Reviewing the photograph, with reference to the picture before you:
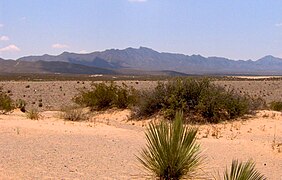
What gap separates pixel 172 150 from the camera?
23.4 feet

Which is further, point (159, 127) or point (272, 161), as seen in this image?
point (272, 161)

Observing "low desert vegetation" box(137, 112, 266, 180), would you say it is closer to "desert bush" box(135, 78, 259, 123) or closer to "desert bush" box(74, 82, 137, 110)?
"desert bush" box(135, 78, 259, 123)

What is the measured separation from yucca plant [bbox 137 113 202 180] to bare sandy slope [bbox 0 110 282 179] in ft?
4.09

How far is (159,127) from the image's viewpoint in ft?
23.6

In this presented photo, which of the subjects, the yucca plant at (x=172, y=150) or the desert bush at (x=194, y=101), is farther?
the desert bush at (x=194, y=101)

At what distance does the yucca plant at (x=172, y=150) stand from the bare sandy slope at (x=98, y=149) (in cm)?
125

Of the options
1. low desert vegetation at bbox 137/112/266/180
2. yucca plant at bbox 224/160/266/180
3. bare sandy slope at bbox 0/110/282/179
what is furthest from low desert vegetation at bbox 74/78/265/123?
yucca plant at bbox 224/160/266/180

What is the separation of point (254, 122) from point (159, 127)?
1291cm

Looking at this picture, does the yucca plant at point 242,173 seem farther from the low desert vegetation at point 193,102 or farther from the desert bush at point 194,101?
the desert bush at point 194,101

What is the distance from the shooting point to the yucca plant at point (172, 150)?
7.04 meters

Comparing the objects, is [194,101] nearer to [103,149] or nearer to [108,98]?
[108,98]

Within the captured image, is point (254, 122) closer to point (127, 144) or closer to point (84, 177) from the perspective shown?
point (127, 144)

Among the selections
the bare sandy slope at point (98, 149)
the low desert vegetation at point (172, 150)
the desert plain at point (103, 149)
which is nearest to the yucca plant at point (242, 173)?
the low desert vegetation at point (172, 150)

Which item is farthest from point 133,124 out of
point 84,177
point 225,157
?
point 84,177
